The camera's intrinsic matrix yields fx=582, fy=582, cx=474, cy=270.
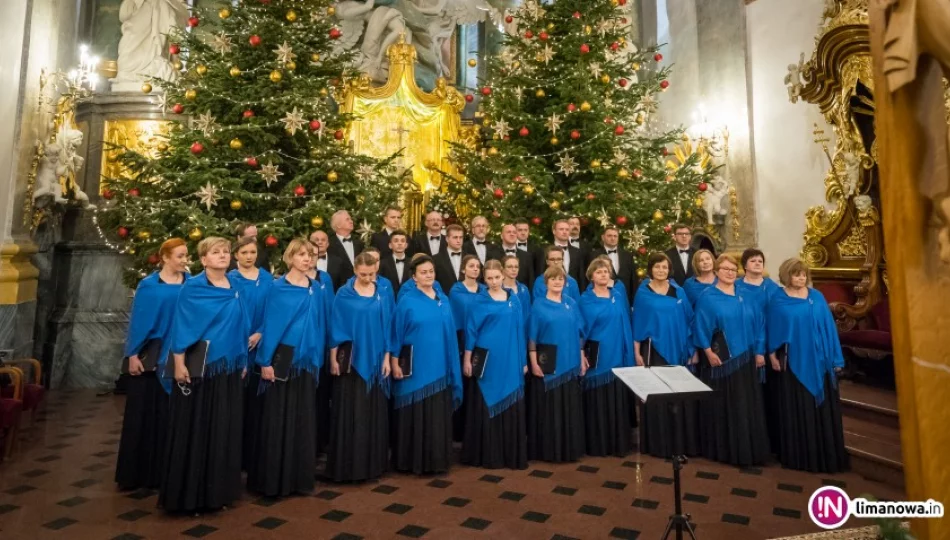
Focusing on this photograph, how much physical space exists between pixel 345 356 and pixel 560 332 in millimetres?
1937

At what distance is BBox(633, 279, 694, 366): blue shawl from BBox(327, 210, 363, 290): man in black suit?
3.13 m

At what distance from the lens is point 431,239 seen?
23.2ft

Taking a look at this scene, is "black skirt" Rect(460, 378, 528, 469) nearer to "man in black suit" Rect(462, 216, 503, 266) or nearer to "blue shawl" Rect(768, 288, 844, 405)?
"man in black suit" Rect(462, 216, 503, 266)

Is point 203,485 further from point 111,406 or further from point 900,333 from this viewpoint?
point 111,406

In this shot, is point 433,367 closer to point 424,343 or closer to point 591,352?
point 424,343

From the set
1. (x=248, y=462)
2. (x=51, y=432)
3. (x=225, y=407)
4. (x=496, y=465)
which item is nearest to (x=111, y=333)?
(x=51, y=432)

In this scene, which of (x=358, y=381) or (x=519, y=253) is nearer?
(x=358, y=381)

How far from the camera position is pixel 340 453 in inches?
185

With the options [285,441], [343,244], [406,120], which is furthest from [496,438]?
[406,120]

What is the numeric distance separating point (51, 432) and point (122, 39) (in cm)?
663

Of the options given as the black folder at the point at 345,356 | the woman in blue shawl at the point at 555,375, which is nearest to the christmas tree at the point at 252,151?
the black folder at the point at 345,356

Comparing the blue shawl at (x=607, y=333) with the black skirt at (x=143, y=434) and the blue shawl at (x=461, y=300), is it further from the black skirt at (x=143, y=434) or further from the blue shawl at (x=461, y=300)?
the black skirt at (x=143, y=434)

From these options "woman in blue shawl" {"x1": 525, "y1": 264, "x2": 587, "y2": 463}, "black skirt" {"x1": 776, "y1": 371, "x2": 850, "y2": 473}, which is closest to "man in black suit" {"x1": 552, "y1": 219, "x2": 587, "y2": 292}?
"woman in blue shawl" {"x1": 525, "y1": 264, "x2": 587, "y2": 463}

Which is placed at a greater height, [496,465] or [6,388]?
[6,388]
